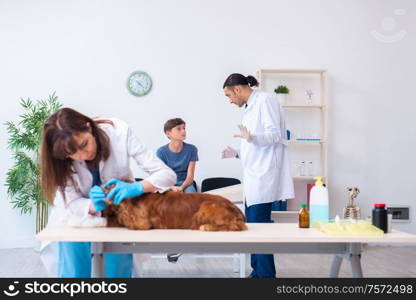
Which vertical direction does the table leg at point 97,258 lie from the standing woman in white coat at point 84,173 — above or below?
below

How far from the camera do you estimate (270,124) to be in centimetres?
317

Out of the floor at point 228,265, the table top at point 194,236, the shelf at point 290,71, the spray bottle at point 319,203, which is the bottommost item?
the floor at point 228,265

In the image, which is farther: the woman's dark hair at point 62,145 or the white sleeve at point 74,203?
the white sleeve at point 74,203

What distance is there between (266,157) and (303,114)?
242 cm

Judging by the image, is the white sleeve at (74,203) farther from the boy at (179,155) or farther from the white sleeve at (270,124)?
the boy at (179,155)

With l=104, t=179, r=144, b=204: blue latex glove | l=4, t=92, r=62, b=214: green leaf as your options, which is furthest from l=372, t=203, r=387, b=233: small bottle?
l=4, t=92, r=62, b=214: green leaf

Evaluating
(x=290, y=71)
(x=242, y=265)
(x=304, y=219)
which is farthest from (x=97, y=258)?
(x=290, y=71)

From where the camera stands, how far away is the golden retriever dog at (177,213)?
2.06m

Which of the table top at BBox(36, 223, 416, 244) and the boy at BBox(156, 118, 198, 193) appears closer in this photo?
the table top at BBox(36, 223, 416, 244)

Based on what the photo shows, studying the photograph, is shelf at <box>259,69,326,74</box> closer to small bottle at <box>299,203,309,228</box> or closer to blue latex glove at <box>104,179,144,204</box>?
small bottle at <box>299,203,309,228</box>

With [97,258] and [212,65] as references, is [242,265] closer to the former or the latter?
[97,258]

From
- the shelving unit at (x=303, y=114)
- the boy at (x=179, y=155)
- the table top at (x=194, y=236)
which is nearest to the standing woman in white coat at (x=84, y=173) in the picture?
the table top at (x=194, y=236)

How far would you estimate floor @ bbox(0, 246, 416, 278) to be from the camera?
3.99 metres

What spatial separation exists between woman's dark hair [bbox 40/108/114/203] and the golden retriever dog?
184 millimetres
